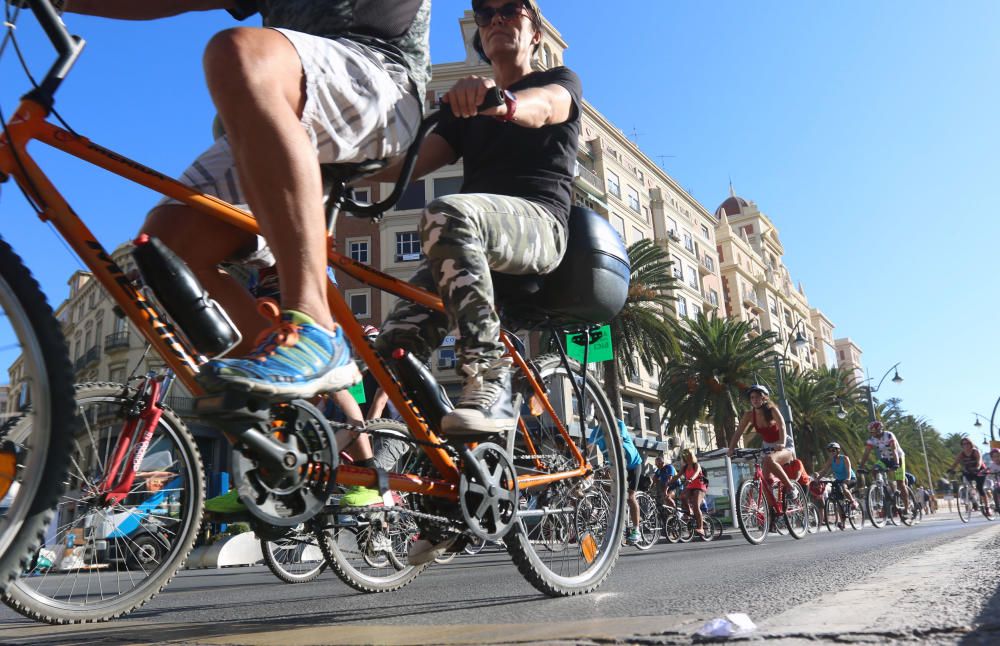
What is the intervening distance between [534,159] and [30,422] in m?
1.85

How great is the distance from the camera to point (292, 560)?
499 cm

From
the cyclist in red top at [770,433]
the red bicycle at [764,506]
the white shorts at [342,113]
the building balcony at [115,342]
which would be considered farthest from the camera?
the building balcony at [115,342]

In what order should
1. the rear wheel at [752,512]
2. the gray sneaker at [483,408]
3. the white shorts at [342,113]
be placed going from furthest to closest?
1. the rear wheel at [752,512]
2. the gray sneaker at [483,408]
3. the white shorts at [342,113]

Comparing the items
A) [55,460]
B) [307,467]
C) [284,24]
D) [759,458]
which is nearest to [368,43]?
[284,24]

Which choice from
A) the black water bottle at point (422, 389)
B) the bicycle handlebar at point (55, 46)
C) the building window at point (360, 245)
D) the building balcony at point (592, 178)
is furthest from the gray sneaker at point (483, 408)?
the building balcony at point (592, 178)

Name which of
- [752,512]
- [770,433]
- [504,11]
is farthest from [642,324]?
[504,11]

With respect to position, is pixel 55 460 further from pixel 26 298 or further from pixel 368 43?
pixel 368 43

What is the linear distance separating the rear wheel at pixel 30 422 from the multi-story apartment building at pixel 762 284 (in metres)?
57.3

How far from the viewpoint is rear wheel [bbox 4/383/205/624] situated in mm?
2316

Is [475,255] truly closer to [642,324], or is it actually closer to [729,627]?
[729,627]

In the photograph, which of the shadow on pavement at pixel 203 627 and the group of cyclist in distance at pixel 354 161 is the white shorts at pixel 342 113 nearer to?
the group of cyclist in distance at pixel 354 161

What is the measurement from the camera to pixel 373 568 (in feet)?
12.0

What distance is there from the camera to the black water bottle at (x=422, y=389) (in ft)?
7.89

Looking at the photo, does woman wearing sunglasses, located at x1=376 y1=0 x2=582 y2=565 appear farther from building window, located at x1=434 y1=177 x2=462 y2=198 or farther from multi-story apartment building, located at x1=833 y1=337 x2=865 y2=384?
multi-story apartment building, located at x1=833 y1=337 x2=865 y2=384
